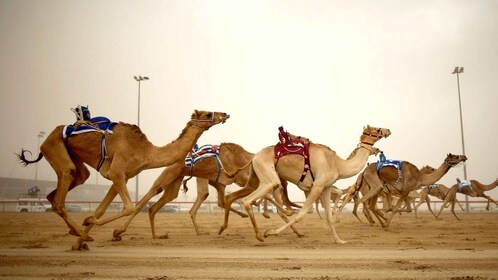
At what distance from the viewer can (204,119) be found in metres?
8.41

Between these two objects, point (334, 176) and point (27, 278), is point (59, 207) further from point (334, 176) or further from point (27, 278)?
point (334, 176)

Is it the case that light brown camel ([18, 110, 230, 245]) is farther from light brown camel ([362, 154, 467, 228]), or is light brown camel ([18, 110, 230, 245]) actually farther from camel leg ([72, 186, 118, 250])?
light brown camel ([362, 154, 467, 228])

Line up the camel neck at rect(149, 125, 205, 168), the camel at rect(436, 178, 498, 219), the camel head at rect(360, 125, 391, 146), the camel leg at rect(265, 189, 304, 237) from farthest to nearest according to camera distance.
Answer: the camel at rect(436, 178, 498, 219) < the camel leg at rect(265, 189, 304, 237) < the camel head at rect(360, 125, 391, 146) < the camel neck at rect(149, 125, 205, 168)

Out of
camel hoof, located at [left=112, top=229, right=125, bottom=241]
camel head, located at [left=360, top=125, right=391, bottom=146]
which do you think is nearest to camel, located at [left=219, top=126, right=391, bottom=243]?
camel head, located at [left=360, top=125, right=391, bottom=146]

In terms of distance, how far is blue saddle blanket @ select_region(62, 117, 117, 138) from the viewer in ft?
25.0

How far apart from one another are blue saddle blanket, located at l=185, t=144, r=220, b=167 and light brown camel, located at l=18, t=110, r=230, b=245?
8.15 feet

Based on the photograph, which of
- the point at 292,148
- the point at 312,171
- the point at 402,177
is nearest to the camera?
the point at 312,171

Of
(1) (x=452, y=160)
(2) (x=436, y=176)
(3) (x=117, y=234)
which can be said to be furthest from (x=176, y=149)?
(1) (x=452, y=160)

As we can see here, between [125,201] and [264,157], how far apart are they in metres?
3.26

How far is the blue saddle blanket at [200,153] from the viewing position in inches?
424

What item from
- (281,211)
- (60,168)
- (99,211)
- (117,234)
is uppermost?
(60,168)

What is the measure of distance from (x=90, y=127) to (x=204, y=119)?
2.30 m

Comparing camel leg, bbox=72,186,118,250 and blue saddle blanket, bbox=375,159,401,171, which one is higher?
blue saddle blanket, bbox=375,159,401,171

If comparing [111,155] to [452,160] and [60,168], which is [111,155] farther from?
[452,160]
